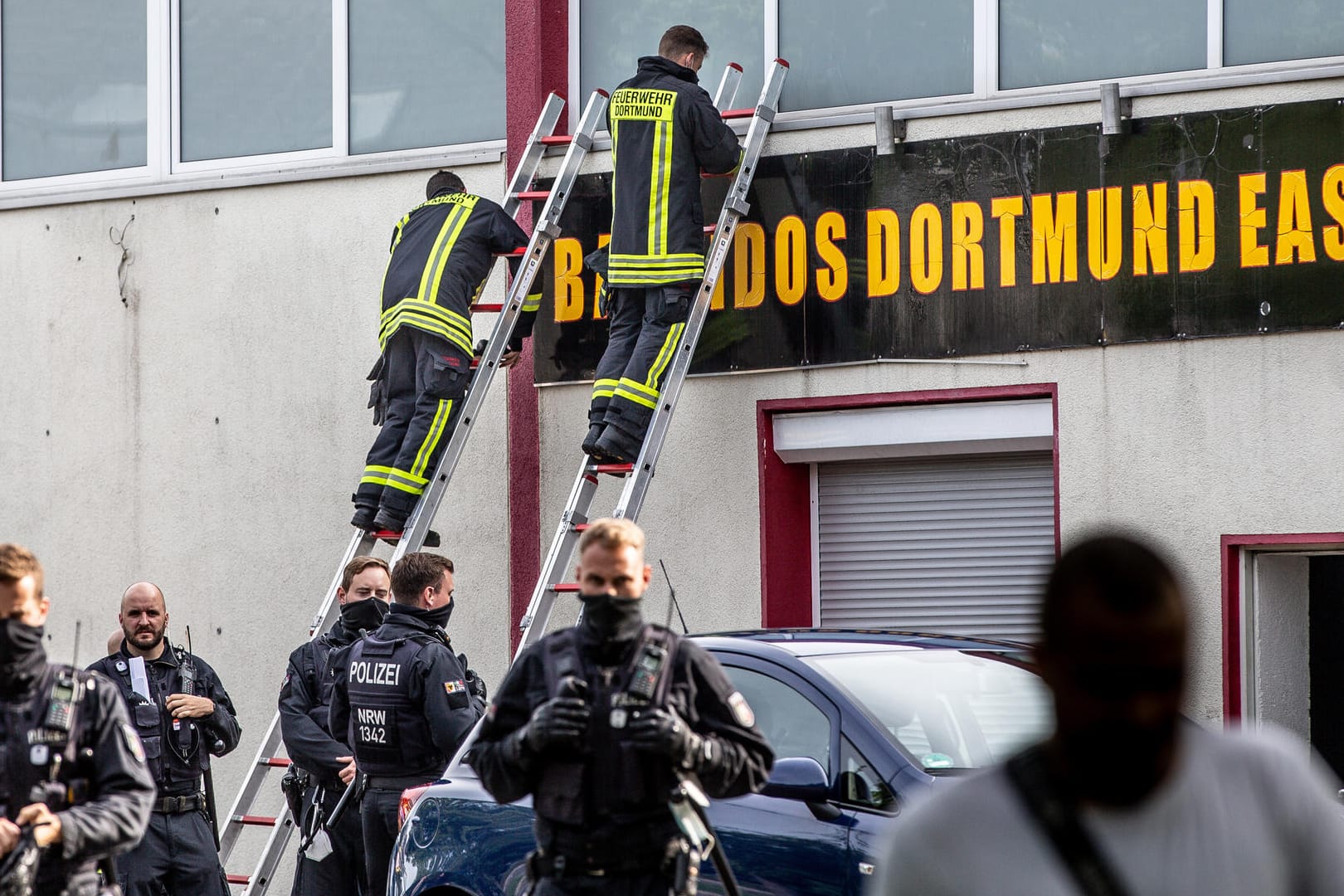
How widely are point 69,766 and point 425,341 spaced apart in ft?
17.7

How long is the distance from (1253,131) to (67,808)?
6614 mm

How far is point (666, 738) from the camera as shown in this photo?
15.0 ft

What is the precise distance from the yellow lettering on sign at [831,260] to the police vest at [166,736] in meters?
3.91

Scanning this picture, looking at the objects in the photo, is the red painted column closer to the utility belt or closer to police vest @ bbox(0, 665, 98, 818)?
the utility belt

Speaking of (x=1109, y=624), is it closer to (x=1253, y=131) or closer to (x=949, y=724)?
(x=949, y=724)

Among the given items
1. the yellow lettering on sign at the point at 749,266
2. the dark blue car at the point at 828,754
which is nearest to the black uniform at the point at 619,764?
the dark blue car at the point at 828,754

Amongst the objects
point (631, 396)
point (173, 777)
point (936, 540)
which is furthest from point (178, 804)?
point (936, 540)

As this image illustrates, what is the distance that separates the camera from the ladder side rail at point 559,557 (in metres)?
8.98

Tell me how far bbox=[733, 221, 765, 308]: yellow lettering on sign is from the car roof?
13.4 feet

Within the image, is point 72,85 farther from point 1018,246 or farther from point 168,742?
point 1018,246

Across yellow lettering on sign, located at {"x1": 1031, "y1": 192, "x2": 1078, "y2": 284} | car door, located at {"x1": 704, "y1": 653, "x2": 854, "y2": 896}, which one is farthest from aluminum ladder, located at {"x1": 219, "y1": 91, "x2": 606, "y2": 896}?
car door, located at {"x1": 704, "y1": 653, "x2": 854, "y2": 896}

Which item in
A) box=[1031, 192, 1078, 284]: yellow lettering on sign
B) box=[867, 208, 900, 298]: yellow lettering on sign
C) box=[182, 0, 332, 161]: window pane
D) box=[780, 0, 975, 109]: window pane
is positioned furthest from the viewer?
box=[182, 0, 332, 161]: window pane

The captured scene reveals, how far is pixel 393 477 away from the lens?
9.73 metres

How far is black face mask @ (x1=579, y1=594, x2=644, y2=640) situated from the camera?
4.76 m
